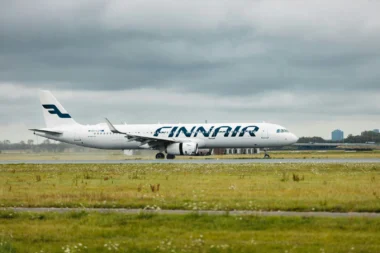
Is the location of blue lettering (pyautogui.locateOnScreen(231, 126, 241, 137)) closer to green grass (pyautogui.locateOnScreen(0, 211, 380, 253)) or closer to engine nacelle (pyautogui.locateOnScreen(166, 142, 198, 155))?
engine nacelle (pyautogui.locateOnScreen(166, 142, 198, 155))

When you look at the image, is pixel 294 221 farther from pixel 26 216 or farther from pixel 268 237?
pixel 26 216

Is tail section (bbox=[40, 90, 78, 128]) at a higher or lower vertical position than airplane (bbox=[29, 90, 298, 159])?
higher

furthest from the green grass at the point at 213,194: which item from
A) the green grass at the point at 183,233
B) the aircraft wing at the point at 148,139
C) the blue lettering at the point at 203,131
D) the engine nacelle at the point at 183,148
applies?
the blue lettering at the point at 203,131

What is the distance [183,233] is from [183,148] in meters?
47.2

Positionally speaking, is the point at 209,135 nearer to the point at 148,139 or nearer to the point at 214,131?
the point at 214,131

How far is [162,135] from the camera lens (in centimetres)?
6488

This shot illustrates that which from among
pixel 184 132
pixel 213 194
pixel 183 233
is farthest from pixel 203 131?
pixel 183 233

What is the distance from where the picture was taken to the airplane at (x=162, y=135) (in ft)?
200

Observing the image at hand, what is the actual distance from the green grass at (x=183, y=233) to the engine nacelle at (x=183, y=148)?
44.0 meters

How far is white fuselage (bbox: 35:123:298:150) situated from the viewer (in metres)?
60.9

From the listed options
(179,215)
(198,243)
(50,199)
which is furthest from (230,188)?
(198,243)

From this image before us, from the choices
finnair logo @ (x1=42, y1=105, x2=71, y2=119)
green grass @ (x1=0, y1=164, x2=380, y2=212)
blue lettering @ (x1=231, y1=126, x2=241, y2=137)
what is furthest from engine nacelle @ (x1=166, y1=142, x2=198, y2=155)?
green grass @ (x1=0, y1=164, x2=380, y2=212)

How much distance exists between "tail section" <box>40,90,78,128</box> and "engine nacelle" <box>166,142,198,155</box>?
14621mm

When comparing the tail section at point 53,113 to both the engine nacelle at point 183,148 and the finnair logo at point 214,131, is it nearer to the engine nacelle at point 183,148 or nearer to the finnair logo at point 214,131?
the finnair logo at point 214,131
